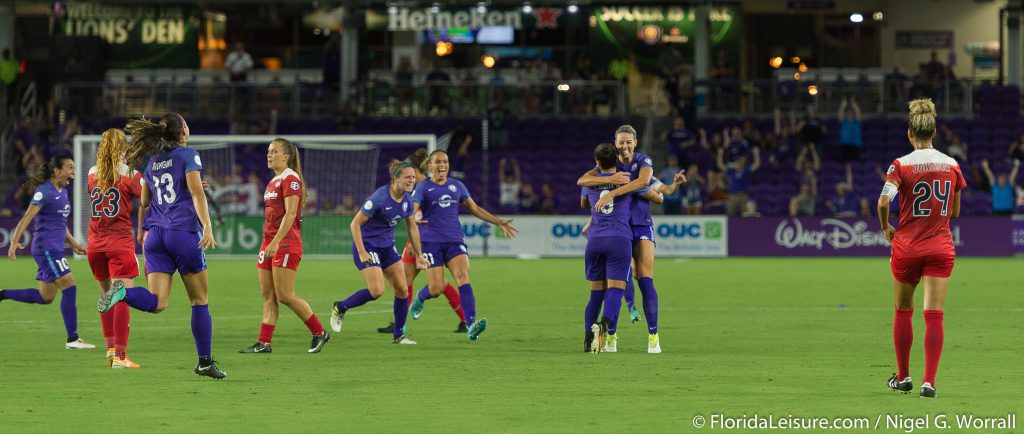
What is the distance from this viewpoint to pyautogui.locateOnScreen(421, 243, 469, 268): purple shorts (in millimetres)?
16047

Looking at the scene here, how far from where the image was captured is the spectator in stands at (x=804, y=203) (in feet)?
115

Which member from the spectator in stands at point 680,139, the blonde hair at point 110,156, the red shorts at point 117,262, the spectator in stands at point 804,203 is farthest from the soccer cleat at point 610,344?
the spectator in stands at point 680,139

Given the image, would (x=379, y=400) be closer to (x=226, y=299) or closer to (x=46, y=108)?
(x=226, y=299)

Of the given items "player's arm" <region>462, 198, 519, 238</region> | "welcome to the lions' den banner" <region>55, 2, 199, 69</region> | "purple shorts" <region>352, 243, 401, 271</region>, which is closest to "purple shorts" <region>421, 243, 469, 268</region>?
"player's arm" <region>462, 198, 519, 238</region>

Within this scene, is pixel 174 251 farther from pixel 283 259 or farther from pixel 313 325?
pixel 313 325

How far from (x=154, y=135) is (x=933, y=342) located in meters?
6.06

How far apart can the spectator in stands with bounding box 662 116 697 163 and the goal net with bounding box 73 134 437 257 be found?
687 centimetres

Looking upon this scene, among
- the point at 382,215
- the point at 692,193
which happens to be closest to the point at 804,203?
the point at 692,193

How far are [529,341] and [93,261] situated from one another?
4545 millimetres

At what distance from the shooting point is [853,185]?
37.1 m

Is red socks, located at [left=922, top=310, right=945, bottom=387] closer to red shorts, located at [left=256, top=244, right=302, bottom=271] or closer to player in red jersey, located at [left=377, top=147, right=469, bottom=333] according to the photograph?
red shorts, located at [left=256, top=244, right=302, bottom=271]

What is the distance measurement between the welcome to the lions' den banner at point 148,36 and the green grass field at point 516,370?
83.1ft

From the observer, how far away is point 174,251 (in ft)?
38.2

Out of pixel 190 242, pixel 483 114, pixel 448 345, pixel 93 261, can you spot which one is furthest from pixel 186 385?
pixel 483 114
